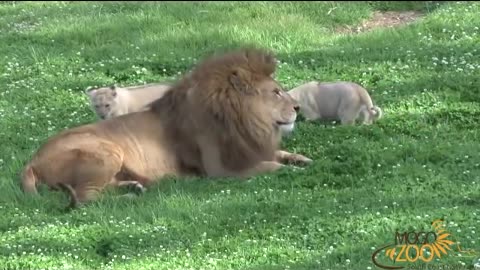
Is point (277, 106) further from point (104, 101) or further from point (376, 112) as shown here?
point (104, 101)

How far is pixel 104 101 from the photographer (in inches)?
377

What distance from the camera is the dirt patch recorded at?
13188mm

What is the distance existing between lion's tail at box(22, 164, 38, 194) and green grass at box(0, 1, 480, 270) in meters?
0.07

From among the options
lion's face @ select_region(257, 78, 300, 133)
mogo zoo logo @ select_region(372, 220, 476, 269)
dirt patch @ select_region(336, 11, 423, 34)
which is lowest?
dirt patch @ select_region(336, 11, 423, 34)

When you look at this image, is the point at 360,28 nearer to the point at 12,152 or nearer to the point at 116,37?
the point at 116,37

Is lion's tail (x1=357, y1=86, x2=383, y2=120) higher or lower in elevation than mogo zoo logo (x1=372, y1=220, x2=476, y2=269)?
lower

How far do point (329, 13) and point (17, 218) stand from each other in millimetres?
7187

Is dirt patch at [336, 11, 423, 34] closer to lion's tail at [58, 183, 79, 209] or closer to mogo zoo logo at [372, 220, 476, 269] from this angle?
lion's tail at [58, 183, 79, 209]

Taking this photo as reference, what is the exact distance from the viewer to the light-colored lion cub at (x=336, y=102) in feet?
29.8

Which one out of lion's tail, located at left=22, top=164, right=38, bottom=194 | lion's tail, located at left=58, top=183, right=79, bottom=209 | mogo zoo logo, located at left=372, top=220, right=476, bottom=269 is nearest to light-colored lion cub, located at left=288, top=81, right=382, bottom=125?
lion's tail, located at left=58, top=183, right=79, bottom=209

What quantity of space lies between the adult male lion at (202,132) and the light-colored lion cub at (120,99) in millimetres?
1176

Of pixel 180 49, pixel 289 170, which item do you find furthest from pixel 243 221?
pixel 180 49

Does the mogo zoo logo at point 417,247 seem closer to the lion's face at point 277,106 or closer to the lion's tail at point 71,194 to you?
the lion's face at point 277,106

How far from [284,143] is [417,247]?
283 cm
